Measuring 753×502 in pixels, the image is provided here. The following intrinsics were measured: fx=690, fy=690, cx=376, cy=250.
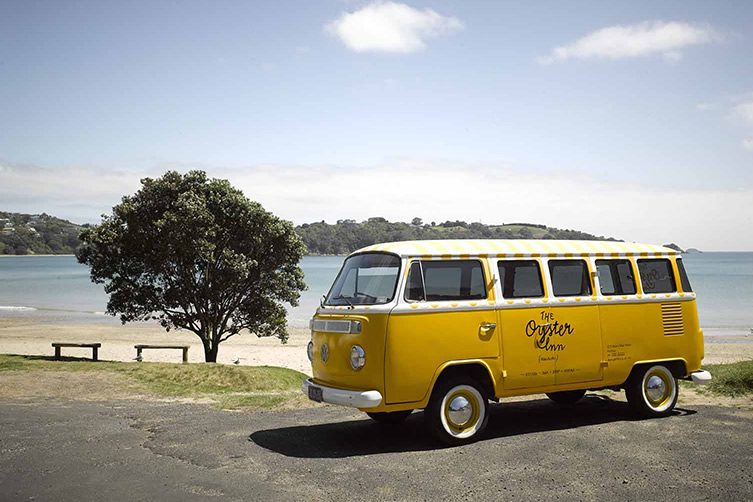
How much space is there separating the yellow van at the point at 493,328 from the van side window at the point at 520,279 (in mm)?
17

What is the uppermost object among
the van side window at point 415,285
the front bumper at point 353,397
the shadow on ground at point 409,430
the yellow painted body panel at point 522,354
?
the van side window at point 415,285

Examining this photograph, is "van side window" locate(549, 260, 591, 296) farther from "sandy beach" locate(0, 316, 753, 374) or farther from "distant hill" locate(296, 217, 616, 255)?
"distant hill" locate(296, 217, 616, 255)

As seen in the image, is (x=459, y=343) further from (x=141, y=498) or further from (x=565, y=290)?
(x=141, y=498)

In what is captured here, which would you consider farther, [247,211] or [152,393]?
[247,211]

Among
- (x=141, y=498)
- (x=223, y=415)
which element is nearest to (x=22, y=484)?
(x=141, y=498)

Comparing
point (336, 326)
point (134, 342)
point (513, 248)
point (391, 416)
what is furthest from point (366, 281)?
point (134, 342)

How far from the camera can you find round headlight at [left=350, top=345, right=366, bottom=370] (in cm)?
955

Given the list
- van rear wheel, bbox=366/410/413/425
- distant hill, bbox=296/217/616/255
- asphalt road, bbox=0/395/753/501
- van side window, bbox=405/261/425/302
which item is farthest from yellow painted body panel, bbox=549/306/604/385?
distant hill, bbox=296/217/616/255

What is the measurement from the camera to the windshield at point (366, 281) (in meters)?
9.86

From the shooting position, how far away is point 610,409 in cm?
1259

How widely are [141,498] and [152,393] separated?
33.1ft

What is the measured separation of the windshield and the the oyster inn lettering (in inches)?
92.2

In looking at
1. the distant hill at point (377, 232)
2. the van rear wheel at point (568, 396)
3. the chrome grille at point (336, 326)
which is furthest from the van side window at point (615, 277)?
the distant hill at point (377, 232)

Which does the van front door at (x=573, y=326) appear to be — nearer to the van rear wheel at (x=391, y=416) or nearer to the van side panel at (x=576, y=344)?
the van side panel at (x=576, y=344)
